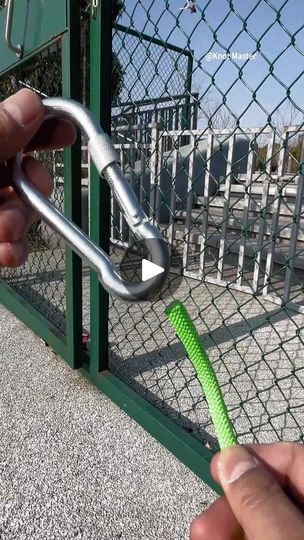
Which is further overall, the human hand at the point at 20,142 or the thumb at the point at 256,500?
the human hand at the point at 20,142

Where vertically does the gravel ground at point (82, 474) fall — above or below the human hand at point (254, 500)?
below

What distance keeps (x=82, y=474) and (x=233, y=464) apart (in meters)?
1.05

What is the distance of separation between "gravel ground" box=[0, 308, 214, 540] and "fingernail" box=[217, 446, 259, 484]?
33.2 inches

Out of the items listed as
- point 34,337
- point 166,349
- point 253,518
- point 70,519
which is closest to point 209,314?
point 166,349

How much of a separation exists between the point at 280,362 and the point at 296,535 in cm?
198

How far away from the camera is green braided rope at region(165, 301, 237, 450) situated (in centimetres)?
51

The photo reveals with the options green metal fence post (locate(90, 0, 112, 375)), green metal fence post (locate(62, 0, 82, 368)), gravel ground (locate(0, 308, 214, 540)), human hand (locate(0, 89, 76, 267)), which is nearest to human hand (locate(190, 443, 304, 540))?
human hand (locate(0, 89, 76, 267))

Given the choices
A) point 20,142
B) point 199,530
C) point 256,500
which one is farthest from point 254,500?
point 20,142

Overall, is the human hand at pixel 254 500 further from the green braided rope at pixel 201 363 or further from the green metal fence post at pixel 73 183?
the green metal fence post at pixel 73 183

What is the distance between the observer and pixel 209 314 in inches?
123

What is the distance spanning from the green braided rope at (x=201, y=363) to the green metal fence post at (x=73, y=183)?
127 centimetres

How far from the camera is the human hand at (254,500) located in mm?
502

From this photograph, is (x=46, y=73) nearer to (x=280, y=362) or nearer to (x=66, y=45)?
(x=66, y=45)


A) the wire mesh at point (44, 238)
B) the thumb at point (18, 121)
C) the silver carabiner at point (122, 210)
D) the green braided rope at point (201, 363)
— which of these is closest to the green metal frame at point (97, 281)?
the wire mesh at point (44, 238)
